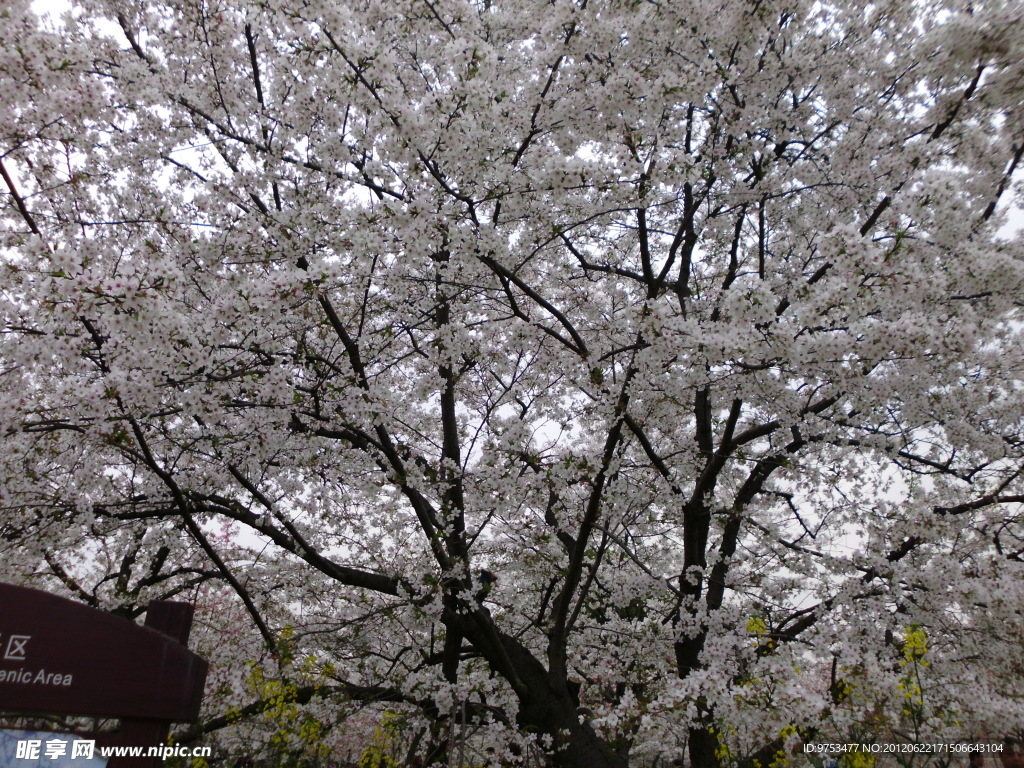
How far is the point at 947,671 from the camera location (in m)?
5.60

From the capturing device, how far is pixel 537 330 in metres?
6.46

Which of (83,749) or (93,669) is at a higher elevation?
(93,669)

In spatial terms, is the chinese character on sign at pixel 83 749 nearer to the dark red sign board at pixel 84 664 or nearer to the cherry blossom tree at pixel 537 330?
the dark red sign board at pixel 84 664

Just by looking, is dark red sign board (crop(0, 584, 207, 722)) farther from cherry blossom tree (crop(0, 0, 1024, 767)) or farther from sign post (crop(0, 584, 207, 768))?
cherry blossom tree (crop(0, 0, 1024, 767))

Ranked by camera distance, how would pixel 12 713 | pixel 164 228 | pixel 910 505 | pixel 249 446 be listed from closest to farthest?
Answer: pixel 12 713 → pixel 164 228 → pixel 249 446 → pixel 910 505

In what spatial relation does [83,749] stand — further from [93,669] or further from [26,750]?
[93,669]

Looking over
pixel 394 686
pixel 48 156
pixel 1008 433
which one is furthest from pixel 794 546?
pixel 48 156

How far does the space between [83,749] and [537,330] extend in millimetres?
4849

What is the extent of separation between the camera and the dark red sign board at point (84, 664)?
8.37 feet

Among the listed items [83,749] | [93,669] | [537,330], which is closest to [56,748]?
[83,749]

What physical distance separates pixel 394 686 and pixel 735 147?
20.8ft

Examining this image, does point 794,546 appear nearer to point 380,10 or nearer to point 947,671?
point 947,671

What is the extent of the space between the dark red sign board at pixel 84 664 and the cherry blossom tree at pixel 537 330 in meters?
1.82

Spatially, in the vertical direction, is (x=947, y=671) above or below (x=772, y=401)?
below
